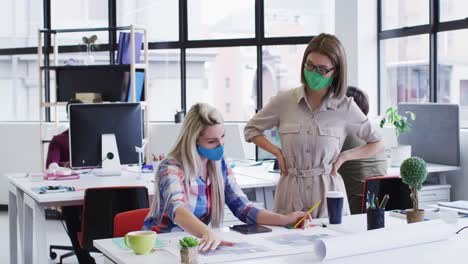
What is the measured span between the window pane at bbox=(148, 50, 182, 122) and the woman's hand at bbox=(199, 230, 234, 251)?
15.1 feet

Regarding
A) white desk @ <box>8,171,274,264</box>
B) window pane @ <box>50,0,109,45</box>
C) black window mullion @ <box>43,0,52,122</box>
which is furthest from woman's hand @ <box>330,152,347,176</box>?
black window mullion @ <box>43,0,52,122</box>

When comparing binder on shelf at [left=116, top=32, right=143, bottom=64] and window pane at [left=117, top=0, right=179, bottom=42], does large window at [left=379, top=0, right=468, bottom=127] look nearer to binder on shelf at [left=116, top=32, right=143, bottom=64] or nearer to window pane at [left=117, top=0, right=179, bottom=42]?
window pane at [left=117, top=0, right=179, bottom=42]

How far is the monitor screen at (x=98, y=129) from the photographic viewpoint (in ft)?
13.6

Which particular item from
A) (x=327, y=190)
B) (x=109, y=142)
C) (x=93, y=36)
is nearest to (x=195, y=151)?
(x=327, y=190)

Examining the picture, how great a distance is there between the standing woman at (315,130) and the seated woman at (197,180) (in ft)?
1.07

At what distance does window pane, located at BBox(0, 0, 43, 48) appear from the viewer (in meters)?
7.13

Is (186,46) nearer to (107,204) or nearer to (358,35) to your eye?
(358,35)

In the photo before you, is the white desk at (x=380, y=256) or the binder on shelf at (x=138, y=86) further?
the binder on shelf at (x=138, y=86)

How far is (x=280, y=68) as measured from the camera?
649cm

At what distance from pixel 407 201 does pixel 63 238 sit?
338 centimetres

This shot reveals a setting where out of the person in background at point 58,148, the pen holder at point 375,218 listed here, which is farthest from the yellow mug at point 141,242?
the person in background at point 58,148

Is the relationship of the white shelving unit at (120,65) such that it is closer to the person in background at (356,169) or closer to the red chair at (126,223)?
the person in background at (356,169)

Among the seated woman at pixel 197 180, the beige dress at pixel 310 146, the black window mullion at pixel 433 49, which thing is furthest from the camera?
the black window mullion at pixel 433 49

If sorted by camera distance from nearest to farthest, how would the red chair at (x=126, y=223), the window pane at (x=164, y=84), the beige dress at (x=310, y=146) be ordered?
the red chair at (x=126, y=223)
the beige dress at (x=310, y=146)
the window pane at (x=164, y=84)
